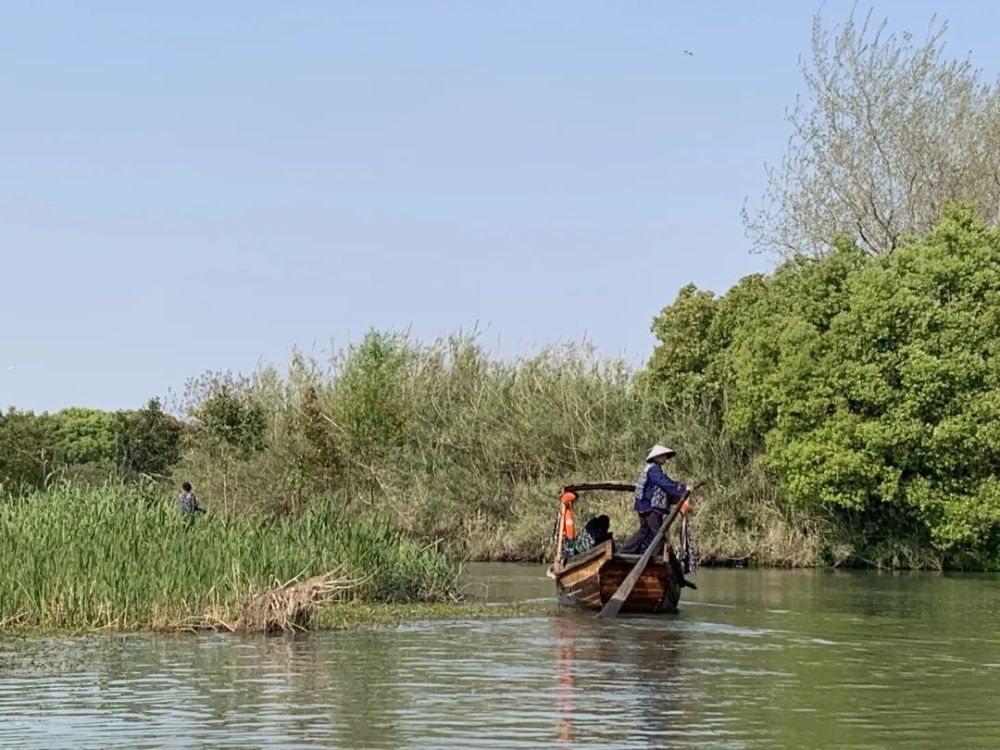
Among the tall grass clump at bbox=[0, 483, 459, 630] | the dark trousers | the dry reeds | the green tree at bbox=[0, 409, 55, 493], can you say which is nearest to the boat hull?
the dark trousers

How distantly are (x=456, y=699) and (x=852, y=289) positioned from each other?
25.5 m

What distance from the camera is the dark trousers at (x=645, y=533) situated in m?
24.1

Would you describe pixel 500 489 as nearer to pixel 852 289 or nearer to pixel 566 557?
pixel 852 289

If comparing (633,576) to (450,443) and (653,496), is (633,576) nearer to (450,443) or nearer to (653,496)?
(653,496)

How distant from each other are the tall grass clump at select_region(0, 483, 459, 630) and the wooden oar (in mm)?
3447

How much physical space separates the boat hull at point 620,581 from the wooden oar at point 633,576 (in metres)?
0.12

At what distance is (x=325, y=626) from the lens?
20.7 metres

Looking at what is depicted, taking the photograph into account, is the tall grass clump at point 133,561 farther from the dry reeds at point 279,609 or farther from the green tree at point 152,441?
the green tree at point 152,441

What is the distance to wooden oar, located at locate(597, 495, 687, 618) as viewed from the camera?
75.5 feet

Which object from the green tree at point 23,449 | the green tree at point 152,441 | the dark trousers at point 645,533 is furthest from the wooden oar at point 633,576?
the green tree at point 152,441

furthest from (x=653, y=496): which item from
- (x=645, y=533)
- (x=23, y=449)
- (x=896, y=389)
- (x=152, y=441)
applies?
(x=152, y=441)

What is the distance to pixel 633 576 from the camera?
2308 centimetres

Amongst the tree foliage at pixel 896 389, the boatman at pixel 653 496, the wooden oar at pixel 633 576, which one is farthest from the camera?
the tree foliage at pixel 896 389

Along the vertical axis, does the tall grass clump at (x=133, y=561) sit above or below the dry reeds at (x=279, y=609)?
above
